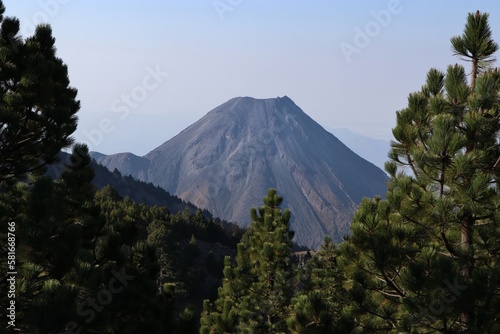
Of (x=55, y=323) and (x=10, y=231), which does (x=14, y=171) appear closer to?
(x=10, y=231)

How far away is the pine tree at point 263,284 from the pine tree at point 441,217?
13279 millimetres

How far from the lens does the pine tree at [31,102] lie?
9852 mm

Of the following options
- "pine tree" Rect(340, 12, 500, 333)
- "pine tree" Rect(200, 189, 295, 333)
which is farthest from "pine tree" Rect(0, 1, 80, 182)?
"pine tree" Rect(200, 189, 295, 333)

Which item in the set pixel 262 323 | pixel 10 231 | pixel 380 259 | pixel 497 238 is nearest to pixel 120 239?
pixel 10 231

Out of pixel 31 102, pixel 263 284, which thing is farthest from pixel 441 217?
pixel 263 284

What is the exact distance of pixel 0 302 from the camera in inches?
344

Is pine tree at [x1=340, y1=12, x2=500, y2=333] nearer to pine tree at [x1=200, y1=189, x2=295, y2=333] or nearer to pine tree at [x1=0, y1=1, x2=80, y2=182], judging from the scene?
pine tree at [x1=0, y1=1, x2=80, y2=182]

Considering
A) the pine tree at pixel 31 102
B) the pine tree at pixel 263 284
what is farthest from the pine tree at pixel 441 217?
the pine tree at pixel 263 284

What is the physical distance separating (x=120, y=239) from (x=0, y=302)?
395cm

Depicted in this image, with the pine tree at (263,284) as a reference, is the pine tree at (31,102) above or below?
above

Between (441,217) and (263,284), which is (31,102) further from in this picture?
(263,284)

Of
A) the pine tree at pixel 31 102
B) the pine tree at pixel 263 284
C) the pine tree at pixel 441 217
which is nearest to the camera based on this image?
the pine tree at pixel 441 217

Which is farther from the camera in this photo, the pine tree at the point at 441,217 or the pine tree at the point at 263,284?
the pine tree at the point at 263,284

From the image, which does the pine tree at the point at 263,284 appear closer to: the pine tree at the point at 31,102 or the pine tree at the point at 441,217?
the pine tree at the point at 441,217
